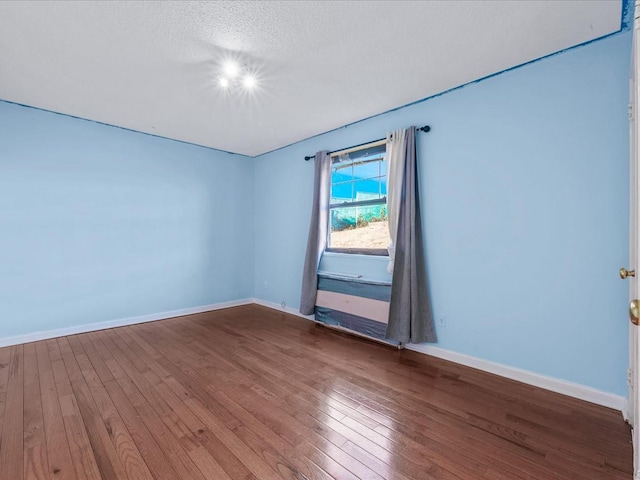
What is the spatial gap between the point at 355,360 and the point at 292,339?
86 centimetres

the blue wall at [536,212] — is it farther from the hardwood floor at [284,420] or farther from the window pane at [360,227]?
the window pane at [360,227]

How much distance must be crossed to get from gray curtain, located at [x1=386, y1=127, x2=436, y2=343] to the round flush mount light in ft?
5.25

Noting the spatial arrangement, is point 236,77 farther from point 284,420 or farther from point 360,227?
point 284,420

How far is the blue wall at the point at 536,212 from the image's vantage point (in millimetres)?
2066

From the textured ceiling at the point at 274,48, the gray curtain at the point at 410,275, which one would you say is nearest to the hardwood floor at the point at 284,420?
the gray curtain at the point at 410,275

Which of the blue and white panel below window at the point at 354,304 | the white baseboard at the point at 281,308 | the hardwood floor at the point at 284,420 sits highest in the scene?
the blue and white panel below window at the point at 354,304

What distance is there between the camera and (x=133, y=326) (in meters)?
3.87

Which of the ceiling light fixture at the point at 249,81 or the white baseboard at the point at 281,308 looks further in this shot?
the white baseboard at the point at 281,308

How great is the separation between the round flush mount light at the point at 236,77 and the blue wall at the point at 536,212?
160cm

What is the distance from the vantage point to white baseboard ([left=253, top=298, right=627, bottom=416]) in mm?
2051

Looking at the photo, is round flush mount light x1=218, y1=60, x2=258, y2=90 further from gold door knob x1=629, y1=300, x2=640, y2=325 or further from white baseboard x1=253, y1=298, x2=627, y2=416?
white baseboard x1=253, y1=298, x2=627, y2=416

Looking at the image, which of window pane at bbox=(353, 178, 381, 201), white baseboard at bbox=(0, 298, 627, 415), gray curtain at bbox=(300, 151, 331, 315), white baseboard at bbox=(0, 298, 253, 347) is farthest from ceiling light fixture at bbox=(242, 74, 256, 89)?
white baseboard at bbox=(0, 298, 253, 347)

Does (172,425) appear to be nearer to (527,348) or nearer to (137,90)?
(527,348)

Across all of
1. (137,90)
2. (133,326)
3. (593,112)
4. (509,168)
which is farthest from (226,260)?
(593,112)
